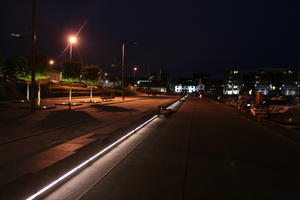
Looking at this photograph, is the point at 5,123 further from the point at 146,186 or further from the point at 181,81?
the point at 181,81

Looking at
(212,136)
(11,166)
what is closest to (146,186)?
(11,166)

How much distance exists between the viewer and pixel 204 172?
695 cm

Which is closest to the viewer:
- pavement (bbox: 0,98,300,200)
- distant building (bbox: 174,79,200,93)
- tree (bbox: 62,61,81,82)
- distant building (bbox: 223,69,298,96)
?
pavement (bbox: 0,98,300,200)

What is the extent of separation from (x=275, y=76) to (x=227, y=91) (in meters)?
25.4

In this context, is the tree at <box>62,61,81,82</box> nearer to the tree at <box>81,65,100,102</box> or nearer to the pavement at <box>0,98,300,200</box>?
the tree at <box>81,65,100,102</box>

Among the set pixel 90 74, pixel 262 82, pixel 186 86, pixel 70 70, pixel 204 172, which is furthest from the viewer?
pixel 186 86

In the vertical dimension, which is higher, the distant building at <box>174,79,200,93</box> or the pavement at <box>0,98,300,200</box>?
the distant building at <box>174,79,200,93</box>

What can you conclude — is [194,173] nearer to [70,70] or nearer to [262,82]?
[70,70]

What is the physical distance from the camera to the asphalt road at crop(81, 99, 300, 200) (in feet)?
18.2

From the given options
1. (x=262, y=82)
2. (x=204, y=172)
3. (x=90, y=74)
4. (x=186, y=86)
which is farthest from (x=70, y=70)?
(x=186, y=86)

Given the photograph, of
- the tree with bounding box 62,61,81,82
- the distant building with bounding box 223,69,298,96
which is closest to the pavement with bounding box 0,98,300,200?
the tree with bounding box 62,61,81,82

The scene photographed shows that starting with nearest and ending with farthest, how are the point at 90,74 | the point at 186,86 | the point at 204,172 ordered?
the point at 204,172
the point at 90,74
the point at 186,86

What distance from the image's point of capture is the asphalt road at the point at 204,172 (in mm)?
5539

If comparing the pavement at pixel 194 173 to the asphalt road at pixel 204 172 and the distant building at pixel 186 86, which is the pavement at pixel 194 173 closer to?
the asphalt road at pixel 204 172
